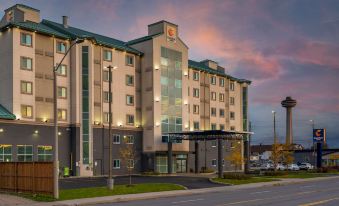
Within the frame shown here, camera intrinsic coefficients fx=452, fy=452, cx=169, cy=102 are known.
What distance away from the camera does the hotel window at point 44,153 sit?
191ft

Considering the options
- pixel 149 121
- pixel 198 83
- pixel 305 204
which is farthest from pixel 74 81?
pixel 305 204

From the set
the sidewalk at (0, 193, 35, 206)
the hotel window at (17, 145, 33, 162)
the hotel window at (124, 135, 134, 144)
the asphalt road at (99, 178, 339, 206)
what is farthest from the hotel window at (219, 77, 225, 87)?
the sidewalk at (0, 193, 35, 206)

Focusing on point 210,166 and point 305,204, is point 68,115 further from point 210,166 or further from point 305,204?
point 305,204

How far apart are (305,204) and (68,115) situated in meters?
43.7

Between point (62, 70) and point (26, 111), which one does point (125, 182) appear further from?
point (62, 70)

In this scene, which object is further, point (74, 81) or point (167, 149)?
point (167, 149)

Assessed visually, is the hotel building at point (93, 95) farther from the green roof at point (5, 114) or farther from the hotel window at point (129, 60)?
the hotel window at point (129, 60)

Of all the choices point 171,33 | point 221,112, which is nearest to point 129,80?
point 171,33

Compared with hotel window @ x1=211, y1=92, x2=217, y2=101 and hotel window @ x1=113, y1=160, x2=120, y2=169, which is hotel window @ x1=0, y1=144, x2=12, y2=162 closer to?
hotel window @ x1=113, y1=160, x2=120, y2=169

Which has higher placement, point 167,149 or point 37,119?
point 37,119

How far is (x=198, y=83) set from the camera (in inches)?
3305

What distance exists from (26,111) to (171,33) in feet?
92.8

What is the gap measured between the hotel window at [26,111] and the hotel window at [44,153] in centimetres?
429

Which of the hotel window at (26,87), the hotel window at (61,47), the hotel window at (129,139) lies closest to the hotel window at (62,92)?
the hotel window at (26,87)
